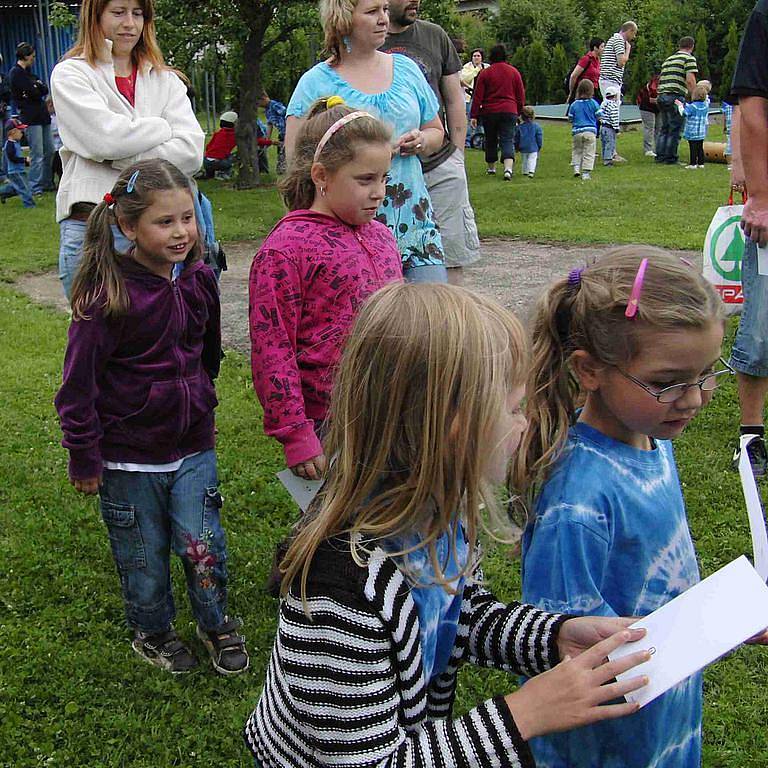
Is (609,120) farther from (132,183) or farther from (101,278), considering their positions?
(101,278)

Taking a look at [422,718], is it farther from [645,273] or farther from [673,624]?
[645,273]

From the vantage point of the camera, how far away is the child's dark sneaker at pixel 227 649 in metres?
3.27

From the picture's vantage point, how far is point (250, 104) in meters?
14.4

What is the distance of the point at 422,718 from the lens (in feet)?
5.20

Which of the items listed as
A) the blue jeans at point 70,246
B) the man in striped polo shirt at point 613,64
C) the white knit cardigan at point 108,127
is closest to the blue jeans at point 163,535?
the blue jeans at point 70,246

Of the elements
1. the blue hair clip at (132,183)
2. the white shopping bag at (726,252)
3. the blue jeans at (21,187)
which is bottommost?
the blue jeans at (21,187)

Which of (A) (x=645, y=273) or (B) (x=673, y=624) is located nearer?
(B) (x=673, y=624)

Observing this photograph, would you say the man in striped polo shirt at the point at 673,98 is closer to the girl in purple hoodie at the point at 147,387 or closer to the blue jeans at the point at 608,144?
the blue jeans at the point at 608,144

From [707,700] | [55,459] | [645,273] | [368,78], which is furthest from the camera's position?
[55,459]

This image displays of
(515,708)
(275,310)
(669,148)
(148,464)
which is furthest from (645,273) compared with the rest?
(669,148)

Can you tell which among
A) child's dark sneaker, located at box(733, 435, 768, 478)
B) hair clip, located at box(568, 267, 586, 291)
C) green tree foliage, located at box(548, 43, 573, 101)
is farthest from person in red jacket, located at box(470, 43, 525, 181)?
green tree foliage, located at box(548, 43, 573, 101)

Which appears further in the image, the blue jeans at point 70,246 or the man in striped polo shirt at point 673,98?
the man in striped polo shirt at point 673,98

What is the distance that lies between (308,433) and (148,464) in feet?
1.62

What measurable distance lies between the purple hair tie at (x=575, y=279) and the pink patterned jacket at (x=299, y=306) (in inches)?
35.6
